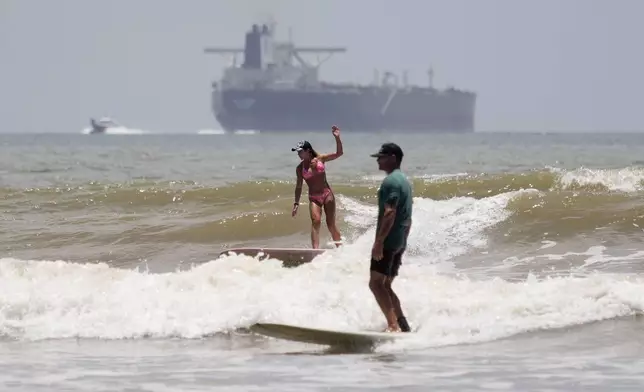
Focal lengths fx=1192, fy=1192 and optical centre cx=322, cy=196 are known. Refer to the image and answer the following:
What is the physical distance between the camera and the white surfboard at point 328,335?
9.48 metres

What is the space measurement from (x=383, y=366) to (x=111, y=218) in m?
15.0

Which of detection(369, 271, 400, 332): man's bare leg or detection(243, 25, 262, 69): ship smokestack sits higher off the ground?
detection(243, 25, 262, 69): ship smokestack

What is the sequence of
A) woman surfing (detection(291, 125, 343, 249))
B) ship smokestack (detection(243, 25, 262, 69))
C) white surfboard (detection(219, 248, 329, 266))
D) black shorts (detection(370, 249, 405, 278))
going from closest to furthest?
1. black shorts (detection(370, 249, 405, 278))
2. white surfboard (detection(219, 248, 329, 266))
3. woman surfing (detection(291, 125, 343, 249))
4. ship smokestack (detection(243, 25, 262, 69))

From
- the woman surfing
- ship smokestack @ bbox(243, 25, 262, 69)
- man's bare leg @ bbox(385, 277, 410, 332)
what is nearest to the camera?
man's bare leg @ bbox(385, 277, 410, 332)

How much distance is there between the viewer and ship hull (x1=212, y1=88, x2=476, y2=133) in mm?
171875

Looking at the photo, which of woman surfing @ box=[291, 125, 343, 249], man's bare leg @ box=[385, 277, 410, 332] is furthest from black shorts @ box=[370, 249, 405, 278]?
woman surfing @ box=[291, 125, 343, 249]

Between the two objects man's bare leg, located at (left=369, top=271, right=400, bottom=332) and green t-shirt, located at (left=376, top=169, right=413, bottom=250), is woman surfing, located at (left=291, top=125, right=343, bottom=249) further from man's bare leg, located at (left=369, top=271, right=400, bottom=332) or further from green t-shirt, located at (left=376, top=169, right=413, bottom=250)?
green t-shirt, located at (left=376, top=169, right=413, bottom=250)

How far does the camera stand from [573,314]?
1075 centimetres

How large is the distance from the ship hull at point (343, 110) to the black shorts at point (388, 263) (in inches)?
6285

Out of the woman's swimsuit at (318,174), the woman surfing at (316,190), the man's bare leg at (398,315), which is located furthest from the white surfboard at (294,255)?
the man's bare leg at (398,315)

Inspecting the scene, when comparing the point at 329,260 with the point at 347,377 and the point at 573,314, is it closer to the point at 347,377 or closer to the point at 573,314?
the point at 573,314

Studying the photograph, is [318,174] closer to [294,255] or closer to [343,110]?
[294,255]

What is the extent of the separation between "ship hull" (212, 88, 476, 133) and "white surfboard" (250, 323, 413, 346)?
159248 mm

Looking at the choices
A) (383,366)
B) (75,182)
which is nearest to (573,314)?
(383,366)
